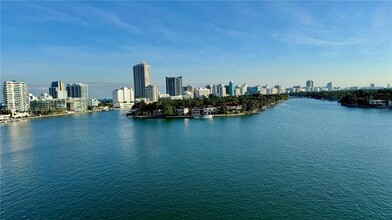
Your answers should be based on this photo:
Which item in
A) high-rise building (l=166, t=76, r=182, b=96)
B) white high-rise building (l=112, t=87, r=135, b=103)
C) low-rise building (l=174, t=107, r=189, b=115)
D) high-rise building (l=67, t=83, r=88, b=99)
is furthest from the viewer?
high-rise building (l=166, t=76, r=182, b=96)

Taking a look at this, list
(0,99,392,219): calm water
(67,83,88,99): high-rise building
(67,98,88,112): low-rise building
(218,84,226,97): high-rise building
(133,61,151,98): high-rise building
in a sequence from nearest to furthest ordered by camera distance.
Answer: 1. (0,99,392,219): calm water
2. (67,98,88,112): low-rise building
3. (67,83,88,99): high-rise building
4. (133,61,151,98): high-rise building
5. (218,84,226,97): high-rise building

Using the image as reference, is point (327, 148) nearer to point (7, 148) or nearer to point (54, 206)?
point (54, 206)

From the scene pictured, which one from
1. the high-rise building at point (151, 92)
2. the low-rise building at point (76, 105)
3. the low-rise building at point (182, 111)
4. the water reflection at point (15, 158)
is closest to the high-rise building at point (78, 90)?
the high-rise building at point (151, 92)

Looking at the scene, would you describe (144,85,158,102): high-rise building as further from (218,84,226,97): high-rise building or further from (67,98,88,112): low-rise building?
(218,84,226,97): high-rise building

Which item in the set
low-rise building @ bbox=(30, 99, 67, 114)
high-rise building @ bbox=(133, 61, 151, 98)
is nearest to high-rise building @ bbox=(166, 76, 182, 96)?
high-rise building @ bbox=(133, 61, 151, 98)

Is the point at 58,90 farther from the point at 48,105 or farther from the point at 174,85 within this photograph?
the point at 174,85

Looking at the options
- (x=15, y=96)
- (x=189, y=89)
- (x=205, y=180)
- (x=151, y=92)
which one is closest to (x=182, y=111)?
(x=205, y=180)

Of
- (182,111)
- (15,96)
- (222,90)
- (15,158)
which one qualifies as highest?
(222,90)

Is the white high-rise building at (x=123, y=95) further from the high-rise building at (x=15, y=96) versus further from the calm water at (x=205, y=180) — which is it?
the calm water at (x=205, y=180)
